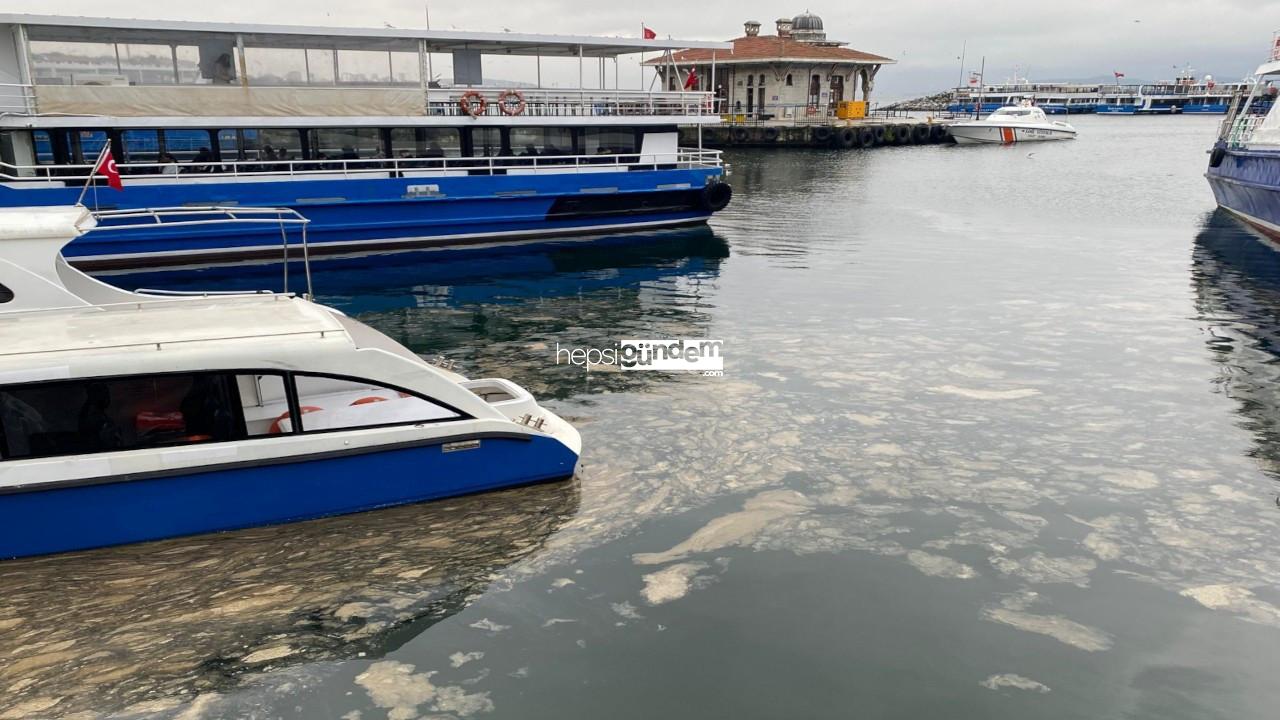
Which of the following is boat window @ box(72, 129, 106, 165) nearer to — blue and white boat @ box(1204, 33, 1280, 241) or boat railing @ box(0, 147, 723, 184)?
boat railing @ box(0, 147, 723, 184)

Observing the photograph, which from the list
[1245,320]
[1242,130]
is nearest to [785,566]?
[1245,320]

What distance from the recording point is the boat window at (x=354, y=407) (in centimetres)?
788

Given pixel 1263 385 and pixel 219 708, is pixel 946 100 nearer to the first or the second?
pixel 1263 385

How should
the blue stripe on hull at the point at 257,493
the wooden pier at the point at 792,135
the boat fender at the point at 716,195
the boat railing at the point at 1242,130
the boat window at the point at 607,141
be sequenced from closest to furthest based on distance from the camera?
the blue stripe on hull at the point at 257,493 → the boat window at the point at 607,141 → the boat fender at the point at 716,195 → the boat railing at the point at 1242,130 → the wooden pier at the point at 792,135

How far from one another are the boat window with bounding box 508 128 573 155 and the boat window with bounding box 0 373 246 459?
18145 mm

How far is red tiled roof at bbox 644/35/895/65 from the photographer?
77562 mm

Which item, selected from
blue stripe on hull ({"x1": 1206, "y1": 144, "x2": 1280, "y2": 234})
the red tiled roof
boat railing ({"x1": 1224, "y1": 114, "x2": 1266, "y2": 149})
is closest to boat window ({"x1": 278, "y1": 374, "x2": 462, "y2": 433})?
blue stripe on hull ({"x1": 1206, "y1": 144, "x2": 1280, "y2": 234})

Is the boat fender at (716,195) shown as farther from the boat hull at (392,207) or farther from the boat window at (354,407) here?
the boat window at (354,407)

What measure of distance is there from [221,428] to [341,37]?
56.6 ft

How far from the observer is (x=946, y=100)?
132250 mm

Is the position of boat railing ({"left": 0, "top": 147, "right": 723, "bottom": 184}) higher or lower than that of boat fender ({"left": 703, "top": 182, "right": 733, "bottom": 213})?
higher

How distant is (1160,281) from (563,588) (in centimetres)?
1872

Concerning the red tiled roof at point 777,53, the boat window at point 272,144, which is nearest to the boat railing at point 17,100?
the boat window at point 272,144

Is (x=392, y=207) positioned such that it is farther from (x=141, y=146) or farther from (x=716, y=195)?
(x=716, y=195)
